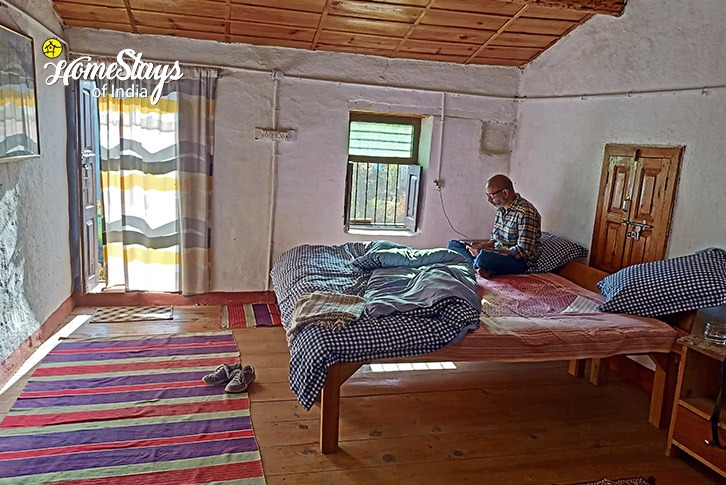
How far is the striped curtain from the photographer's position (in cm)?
421

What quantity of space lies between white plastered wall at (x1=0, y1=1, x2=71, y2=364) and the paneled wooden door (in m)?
3.84

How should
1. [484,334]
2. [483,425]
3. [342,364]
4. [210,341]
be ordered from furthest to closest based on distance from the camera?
[210,341] → [483,425] → [484,334] → [342,364]

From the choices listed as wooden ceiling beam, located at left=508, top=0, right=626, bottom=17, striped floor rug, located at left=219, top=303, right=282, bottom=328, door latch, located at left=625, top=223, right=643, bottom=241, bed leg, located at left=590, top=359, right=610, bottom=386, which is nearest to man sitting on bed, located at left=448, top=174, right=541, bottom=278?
door latch, located at left=625, top=223, right=643, bottom=241

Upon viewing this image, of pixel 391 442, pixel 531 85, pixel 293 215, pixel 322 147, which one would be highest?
pixel 531 85

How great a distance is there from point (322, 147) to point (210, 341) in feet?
6.20

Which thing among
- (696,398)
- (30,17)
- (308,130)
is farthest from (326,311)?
(30,17)

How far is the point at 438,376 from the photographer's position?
11.2ft

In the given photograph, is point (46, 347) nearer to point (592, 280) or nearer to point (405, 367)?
point (405, 367)

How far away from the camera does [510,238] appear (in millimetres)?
4031

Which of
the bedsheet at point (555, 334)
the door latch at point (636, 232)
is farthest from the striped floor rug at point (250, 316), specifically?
the door latch at point (636, 232)

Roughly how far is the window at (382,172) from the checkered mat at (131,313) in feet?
5.65

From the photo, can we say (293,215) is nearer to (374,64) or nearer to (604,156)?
(374,64)

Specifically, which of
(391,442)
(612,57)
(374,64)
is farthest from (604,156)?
(391,442)

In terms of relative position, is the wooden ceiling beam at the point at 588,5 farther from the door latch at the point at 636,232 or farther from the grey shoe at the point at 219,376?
the grey shoe at the point at 219,376
